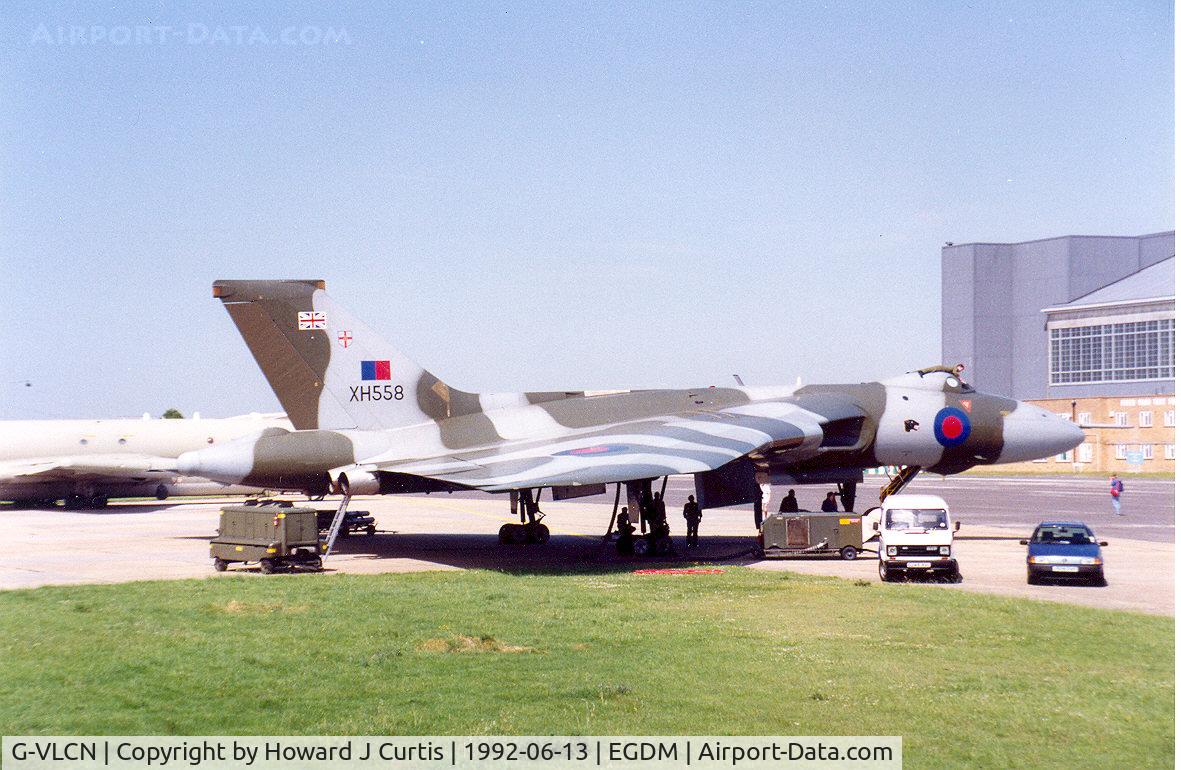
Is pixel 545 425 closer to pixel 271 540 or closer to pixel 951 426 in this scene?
pixel 271 540

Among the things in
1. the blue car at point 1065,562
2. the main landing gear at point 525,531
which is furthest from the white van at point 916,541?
the main landing gear at point 525,531

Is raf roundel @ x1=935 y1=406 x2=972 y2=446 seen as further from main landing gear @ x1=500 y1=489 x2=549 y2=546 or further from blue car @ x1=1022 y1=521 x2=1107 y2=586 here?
main landing gear @ x1=500 y1=489 x2=549 y2=546

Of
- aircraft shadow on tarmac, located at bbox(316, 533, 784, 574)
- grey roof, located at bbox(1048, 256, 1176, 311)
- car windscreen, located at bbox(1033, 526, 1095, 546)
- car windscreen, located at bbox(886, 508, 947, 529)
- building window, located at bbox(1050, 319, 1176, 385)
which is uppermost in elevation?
grey roof, located at bbox(1048, 256, 1176, 311)

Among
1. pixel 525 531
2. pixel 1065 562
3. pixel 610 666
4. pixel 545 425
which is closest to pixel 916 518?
pixel 1065 562

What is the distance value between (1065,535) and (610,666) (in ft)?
46.9

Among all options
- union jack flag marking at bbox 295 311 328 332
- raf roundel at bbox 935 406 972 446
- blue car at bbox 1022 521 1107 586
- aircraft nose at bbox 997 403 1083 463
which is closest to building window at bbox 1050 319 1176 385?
aircraft nose at bbox 997 403 1083 463

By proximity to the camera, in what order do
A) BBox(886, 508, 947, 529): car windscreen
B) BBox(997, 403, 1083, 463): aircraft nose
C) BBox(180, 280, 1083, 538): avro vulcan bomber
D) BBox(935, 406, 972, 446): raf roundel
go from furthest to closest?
BBox(997, 403, 1083, 463): aircraft nose < BBox(935, 406, 972, 446): raf roundel < BBox(180, 280, 1083, 538): avro vulcan bomber < BBox(886, 508, 947, 529): car windscreen

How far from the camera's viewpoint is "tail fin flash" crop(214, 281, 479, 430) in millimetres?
32406

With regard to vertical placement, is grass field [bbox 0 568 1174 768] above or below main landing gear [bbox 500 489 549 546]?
below

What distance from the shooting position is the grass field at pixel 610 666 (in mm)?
12430

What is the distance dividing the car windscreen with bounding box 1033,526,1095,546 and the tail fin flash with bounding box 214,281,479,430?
16.5m

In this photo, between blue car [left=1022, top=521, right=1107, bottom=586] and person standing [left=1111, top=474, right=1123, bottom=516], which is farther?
person standing [left=1111, top=474, right=1123, bottom=516]

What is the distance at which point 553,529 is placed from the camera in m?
40.6

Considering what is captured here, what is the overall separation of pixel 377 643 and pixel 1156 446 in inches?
3322
